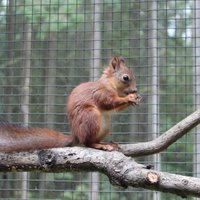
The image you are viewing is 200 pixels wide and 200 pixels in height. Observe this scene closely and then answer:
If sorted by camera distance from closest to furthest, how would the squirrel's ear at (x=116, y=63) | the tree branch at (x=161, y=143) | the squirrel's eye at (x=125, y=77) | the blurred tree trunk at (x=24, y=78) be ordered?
1. the tree branch at (x=161, y=143)
2. the squirrel's eye at (x=125, y=77)
3. the squirrel's ear at (x=116, y=63)
4. the blurred tree trunk at (x=24, y=78)

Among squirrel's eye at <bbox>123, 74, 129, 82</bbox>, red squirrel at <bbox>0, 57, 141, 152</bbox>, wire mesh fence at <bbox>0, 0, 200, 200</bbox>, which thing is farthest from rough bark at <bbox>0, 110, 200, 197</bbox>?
wire mesh fence at <bbox>0, 0, 200, 200</bbox>

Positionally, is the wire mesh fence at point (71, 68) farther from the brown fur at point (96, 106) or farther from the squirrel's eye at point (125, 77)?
the brown fur at point (96, 106)

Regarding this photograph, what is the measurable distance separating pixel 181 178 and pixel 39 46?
393 centimetres

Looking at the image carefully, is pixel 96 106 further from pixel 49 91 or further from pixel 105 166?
pixel 49 91

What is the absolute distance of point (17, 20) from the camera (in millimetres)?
5656

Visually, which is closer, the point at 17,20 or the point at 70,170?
the point at 70,170

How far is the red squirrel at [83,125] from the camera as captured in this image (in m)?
2.76

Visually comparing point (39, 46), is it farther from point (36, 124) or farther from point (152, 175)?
point (152, 175)

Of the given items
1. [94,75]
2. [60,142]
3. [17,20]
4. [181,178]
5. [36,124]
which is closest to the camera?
[181,178]

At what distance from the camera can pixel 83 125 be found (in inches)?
120

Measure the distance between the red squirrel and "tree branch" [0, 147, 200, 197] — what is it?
11 cm

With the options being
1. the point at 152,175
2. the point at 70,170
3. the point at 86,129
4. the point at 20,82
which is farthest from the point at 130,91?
the point at 20,82

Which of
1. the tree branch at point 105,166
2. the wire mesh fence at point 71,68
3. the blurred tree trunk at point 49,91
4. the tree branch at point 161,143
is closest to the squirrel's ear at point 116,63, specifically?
the tree branch at point 161,143

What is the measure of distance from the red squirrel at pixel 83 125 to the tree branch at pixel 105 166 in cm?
11
